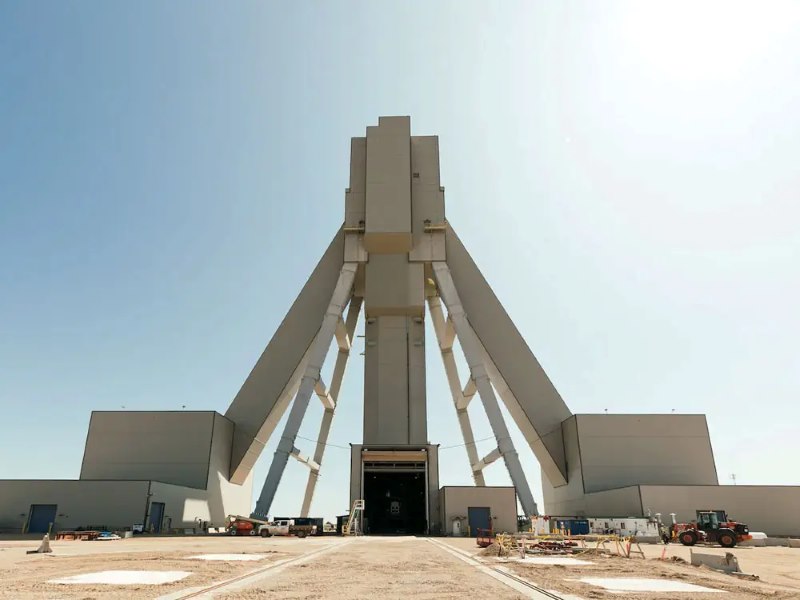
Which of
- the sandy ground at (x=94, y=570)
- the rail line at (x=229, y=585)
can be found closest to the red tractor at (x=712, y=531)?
the sandy ground at (x=94, y=570)

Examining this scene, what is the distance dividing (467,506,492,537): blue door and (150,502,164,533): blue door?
1663 centimetres

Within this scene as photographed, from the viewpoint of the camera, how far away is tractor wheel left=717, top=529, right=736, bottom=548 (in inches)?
963

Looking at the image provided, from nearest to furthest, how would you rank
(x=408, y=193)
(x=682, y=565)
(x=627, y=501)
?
(x=682, y=565)
(x=627, y=501)
(x=408, y=193)

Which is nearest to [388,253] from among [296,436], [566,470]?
[296,436]

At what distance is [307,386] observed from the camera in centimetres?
3388

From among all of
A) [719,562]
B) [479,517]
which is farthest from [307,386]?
[719,562]

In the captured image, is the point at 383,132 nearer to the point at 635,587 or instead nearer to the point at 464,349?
the point at 464,349

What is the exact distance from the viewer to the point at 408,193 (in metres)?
38.2

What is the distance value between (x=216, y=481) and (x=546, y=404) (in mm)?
21707

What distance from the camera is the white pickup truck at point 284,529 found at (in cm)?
2936

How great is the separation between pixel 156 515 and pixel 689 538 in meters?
26.7

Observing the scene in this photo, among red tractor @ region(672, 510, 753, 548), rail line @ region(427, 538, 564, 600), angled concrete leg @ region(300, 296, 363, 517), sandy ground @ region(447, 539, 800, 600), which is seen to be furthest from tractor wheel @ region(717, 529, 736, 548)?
angled concrete leg @ region(300, 296, 363, 517)

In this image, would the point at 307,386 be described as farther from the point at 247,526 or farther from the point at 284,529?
the point at 247,526

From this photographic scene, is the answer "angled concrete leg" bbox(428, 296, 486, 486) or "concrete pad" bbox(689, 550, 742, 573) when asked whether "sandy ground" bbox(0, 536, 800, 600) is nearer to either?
"concrete pad" bbox(689, 550, 742, 573)
